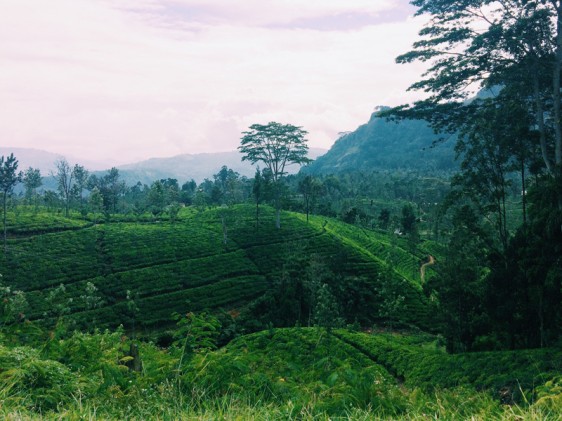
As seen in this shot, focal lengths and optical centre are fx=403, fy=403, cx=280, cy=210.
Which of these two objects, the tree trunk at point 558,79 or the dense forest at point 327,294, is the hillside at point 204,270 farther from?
the tree trunk at point 558,79

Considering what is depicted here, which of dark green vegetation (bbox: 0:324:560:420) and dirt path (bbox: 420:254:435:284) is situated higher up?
dark green vegetation (bbox: 0:324:560:420)

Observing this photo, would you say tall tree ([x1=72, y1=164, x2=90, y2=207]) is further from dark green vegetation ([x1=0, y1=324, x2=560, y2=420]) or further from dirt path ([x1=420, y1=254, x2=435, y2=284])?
dark green vegetation ([x1=0, y1=324, x2=560, y2=420])

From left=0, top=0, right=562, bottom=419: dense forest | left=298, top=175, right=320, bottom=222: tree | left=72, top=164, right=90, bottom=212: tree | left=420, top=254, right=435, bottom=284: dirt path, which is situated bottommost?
left=420, top=254, right=435, bottom=284: dirt path

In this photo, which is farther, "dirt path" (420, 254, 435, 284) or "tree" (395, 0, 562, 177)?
"dirt path" (420, 254, 435, 284)

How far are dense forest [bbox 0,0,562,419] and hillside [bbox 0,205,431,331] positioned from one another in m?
0.32

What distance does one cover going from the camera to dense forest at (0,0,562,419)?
4.89 metres

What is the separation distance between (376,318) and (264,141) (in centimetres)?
3439

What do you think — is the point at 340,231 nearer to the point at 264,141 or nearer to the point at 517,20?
the point at 264,141

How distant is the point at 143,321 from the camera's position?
146 ft

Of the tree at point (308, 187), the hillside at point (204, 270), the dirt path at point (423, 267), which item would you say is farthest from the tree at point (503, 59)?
the tree at point (308, 187)

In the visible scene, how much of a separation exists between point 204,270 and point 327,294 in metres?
23.8

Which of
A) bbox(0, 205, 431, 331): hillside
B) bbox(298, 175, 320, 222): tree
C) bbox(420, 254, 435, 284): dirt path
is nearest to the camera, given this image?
bbox(0, 205, 431, 331): hillside

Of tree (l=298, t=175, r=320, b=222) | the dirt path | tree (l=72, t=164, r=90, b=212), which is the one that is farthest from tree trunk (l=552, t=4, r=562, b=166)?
tree (l=72, t=164, r=90, b=212)

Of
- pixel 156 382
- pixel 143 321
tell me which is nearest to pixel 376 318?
pixel 143 321
